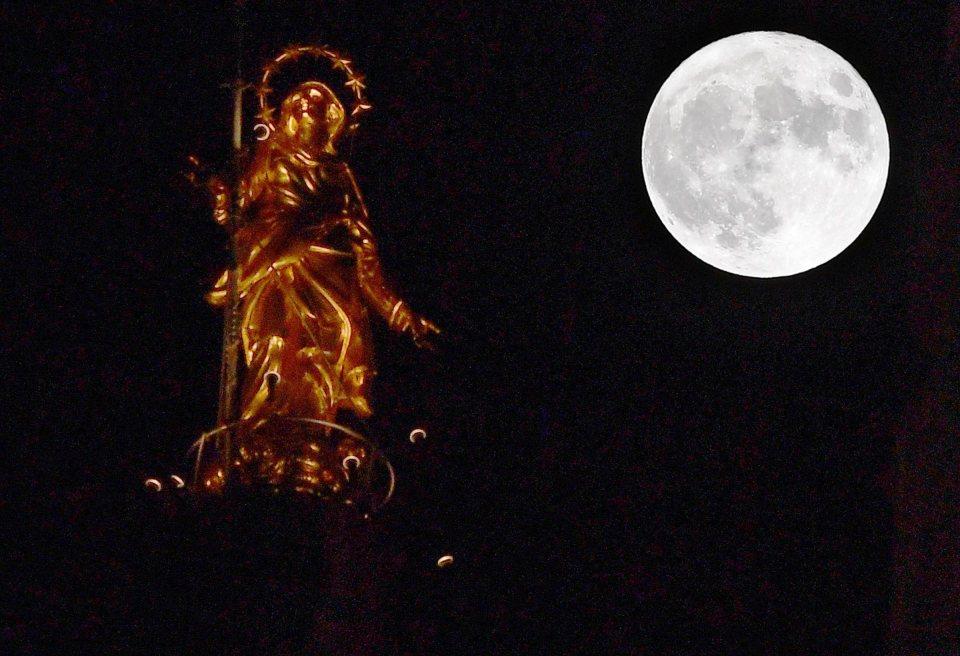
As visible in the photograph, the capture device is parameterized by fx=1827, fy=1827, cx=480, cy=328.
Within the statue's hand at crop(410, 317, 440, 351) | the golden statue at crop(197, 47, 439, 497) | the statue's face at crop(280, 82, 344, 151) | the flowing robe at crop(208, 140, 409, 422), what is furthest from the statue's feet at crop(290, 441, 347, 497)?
the statue's face at crop(280, 82, 344, 151)

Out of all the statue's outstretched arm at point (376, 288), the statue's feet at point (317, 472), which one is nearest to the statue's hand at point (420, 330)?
the statue's outstretched arm at point (376, 288)

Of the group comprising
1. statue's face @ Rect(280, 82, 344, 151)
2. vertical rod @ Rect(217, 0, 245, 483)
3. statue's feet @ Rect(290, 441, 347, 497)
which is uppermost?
statue's face @ Rect(280, 82, 344, 151)

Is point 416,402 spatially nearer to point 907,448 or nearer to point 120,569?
point 120,569

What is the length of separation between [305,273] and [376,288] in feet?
0.70

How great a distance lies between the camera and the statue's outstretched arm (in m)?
5.34

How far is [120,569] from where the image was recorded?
5.59 metres

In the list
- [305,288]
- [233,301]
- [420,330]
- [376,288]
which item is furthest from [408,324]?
[233,301]

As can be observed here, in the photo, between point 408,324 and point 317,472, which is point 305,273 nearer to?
point 408,324

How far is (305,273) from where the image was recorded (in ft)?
17.4

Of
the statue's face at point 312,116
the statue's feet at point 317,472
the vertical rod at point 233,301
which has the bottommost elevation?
the statue's feet at point 317,472

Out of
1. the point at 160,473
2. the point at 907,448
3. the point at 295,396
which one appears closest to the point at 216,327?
the point at 160,473

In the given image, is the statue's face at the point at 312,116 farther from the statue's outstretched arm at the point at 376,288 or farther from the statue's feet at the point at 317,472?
the statue's feet at the point at 317,472

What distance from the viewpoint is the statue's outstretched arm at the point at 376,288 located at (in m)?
5.34

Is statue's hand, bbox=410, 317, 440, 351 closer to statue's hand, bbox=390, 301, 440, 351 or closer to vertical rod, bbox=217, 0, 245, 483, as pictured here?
statue's hand, bbox=390, 301, 440, 351
